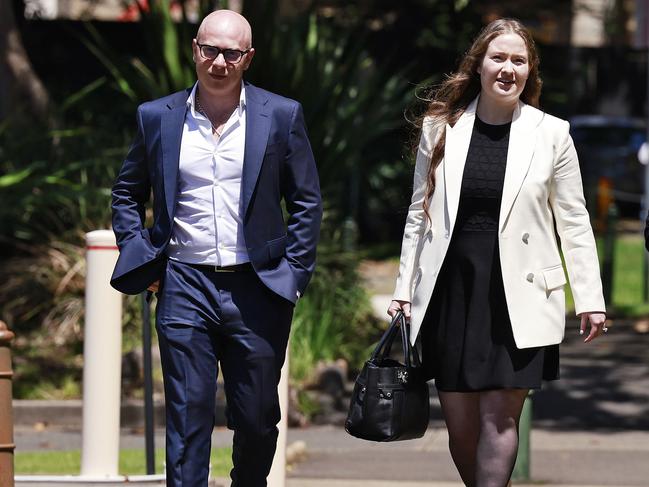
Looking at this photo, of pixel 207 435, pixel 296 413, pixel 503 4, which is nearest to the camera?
pixel 207 435

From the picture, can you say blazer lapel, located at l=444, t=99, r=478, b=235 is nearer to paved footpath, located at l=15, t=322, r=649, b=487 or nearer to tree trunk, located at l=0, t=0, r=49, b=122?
paved footpath, located at l=15, t=322, r=649, b=487

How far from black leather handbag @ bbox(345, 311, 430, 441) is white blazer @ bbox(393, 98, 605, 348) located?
5.5 inches

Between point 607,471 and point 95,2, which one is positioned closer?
point 607,471

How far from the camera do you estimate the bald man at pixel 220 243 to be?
492cm

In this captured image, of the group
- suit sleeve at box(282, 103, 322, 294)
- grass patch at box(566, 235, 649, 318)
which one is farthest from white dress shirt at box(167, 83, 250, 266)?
grass patch at box(566, 235, 649, 318)

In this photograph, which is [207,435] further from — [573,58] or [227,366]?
[573,58]

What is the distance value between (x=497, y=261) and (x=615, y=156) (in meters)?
21.4

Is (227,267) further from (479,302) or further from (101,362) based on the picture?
(101,362)

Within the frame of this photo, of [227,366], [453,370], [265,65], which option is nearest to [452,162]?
[453,370]

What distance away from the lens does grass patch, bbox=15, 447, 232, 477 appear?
7.63 metres

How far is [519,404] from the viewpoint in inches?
202

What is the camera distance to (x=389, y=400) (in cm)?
507

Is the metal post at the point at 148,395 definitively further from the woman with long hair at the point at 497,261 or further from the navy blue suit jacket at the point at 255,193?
the woman with long hair at the point at 497,261

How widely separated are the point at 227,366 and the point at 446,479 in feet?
9.20
